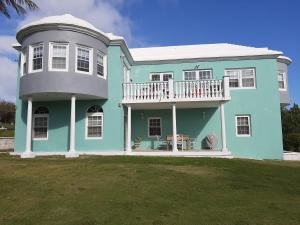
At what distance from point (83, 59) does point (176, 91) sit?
18.0 feet

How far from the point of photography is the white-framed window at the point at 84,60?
15328 millimetres

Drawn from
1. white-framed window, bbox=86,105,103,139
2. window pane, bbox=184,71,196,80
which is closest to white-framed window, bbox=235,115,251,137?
window pane, bbox=184,71,196,80

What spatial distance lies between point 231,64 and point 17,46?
44.3ft

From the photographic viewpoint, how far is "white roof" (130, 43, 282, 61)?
19.2 metres

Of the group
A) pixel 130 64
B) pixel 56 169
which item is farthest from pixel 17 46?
pixel 56 169

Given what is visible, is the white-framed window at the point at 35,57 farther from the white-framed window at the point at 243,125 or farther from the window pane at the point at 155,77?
the white-framed window at the point at 243,125

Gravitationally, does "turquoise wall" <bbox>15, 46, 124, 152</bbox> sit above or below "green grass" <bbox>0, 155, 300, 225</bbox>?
above

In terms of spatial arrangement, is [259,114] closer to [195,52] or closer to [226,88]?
[226,88]

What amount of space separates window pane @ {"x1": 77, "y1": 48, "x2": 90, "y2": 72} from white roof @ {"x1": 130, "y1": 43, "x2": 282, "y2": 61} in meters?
5.51

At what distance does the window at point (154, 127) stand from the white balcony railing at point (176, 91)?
283cm

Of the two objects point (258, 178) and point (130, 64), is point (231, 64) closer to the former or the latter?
point (130, 64)

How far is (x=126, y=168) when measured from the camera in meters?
10.7

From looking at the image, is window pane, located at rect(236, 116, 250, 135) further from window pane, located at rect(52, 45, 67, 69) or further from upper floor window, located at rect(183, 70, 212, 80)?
window pane, located at rect(52, 45, 67, 69)

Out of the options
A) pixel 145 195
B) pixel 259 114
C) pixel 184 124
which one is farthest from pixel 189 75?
pixel 145 195
